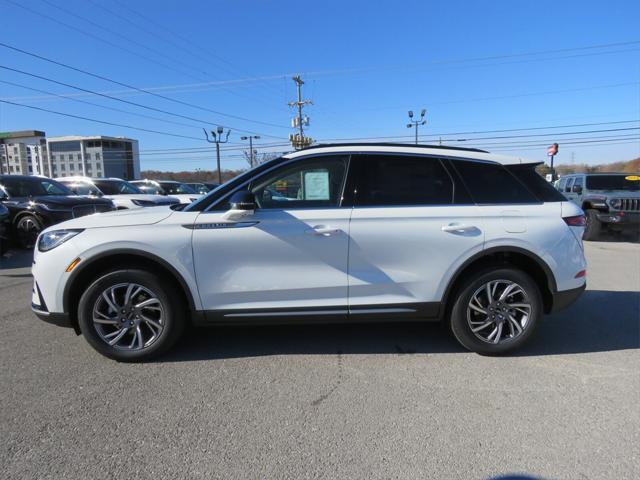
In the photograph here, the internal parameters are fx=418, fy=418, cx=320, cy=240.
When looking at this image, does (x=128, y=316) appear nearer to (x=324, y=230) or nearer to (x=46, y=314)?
(x=46, y=314)

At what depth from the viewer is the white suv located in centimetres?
342

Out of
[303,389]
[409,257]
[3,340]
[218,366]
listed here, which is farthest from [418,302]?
[3,340]

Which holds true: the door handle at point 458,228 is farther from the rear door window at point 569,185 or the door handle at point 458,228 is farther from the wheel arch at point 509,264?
the rear door window at point 569,185

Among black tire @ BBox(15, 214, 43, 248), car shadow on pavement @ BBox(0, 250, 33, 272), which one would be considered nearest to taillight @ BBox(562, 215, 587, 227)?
car shadow on pavement @ BBox(0, 250, 33, 272)

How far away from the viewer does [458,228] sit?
352 centimetres

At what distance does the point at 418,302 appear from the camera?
11.8ft

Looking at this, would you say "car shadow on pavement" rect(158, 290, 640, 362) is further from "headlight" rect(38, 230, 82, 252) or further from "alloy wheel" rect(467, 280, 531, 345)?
"headlight" rect(38, 230, 82, 252)

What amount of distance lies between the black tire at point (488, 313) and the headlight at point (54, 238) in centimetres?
330

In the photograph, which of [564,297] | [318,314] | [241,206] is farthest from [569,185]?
[241,206]

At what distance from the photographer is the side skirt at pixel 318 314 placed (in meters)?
3.51

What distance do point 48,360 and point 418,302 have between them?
3232 mm

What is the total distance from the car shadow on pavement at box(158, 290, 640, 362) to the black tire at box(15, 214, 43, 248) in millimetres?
7201

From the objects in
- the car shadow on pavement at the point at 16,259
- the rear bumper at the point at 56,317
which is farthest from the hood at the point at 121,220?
the car shadow on pavement at the point at 16,259

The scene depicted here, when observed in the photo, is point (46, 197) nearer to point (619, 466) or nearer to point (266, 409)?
point (266, 409)
